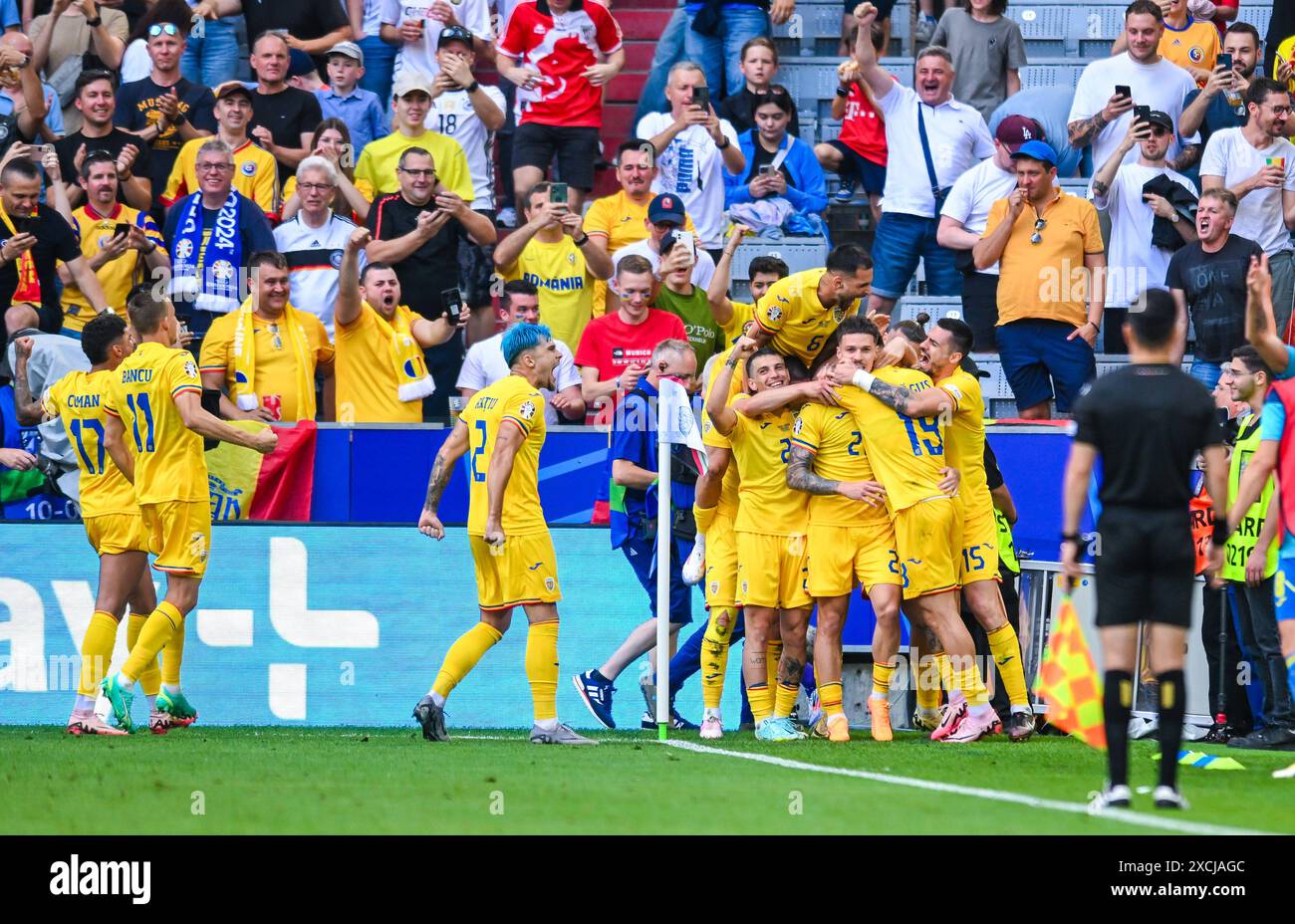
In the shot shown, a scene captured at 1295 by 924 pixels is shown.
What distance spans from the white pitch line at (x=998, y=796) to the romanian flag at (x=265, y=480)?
4.07m

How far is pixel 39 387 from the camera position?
13.2 meters

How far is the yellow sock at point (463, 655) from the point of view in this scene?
10477mm

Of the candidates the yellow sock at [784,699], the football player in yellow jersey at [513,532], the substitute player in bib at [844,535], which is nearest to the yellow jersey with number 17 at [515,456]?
the football player in yellow jersey at [513,532]

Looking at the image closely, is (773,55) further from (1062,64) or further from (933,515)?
(933,515)

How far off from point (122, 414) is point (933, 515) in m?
4.95

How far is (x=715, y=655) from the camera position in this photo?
11266 millimetres

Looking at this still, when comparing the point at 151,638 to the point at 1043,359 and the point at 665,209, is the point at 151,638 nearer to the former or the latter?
the point at 665,209

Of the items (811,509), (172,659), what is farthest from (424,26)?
(811,509)

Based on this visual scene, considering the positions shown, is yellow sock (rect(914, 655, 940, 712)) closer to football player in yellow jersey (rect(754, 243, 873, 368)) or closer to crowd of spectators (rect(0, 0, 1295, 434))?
football player in yellow jersey (rect(754, 243, 873, 368))

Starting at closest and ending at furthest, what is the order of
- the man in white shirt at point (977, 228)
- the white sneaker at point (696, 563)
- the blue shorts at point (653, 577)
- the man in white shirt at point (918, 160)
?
the white sneaker at point (696, 563) < the blue shorts at point (653, 577) < the man in white shirt at point (977, 228) < the man in white shirt at point (918, 160)

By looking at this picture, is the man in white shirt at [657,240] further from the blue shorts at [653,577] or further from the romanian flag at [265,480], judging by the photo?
the romanian flag at [265,480]

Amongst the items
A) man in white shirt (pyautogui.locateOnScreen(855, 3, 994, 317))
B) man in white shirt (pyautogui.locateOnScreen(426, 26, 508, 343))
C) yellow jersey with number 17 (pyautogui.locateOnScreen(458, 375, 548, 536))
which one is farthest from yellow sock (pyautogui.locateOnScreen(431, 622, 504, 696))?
man in white shirt (pyautogui.locateOnScreen(855, 3, 994, 317))

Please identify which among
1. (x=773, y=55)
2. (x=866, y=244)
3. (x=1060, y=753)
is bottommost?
(x=1060, y=753)
